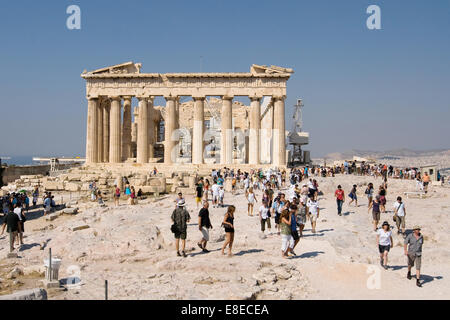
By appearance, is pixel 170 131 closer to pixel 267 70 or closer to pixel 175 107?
pixel 175 107

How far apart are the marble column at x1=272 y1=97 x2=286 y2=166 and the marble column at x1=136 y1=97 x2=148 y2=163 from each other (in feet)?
41.7

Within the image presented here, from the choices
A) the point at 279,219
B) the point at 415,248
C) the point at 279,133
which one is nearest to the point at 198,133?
the point at 279,133

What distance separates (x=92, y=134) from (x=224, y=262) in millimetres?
34490

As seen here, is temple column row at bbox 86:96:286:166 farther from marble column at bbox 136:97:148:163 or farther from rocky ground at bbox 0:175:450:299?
rocky ground at bbox 0:175:450:299

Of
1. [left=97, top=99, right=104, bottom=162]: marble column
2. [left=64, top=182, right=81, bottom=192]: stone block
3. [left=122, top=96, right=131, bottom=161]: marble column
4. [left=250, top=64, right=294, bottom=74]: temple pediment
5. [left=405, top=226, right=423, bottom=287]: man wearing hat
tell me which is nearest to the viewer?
[left=405, top=226, right=423, bottom=287]: man wearing hat

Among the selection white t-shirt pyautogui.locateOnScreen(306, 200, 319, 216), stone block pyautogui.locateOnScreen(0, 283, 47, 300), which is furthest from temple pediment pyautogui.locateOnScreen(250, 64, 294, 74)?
stone block pyautogui.locateOnScreen(0, 283, 47, 300)

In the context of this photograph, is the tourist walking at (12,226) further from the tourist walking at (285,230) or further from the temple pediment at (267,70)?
the temple pediment at (267,70)

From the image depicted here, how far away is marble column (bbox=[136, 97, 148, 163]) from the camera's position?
44.1 metres

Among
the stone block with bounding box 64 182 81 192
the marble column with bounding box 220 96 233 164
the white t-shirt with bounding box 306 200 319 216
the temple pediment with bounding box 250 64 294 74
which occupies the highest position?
the temple pediment with bounding box 250 64 294 74

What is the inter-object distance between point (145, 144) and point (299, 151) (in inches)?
782

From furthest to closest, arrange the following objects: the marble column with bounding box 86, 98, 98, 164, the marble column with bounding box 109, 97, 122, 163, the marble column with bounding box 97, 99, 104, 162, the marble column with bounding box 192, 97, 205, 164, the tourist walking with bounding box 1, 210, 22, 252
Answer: the marble column with bounding box 97, 99, 104, 162 → the marble column with bounding box 86, 98, 98, 164 → the marble column with bounding box 109, 97, 122, 163 → the marble column with bounding box 192, 97, 205, 164 → the tourist walking with bounding box 1, 210, 22, 252
